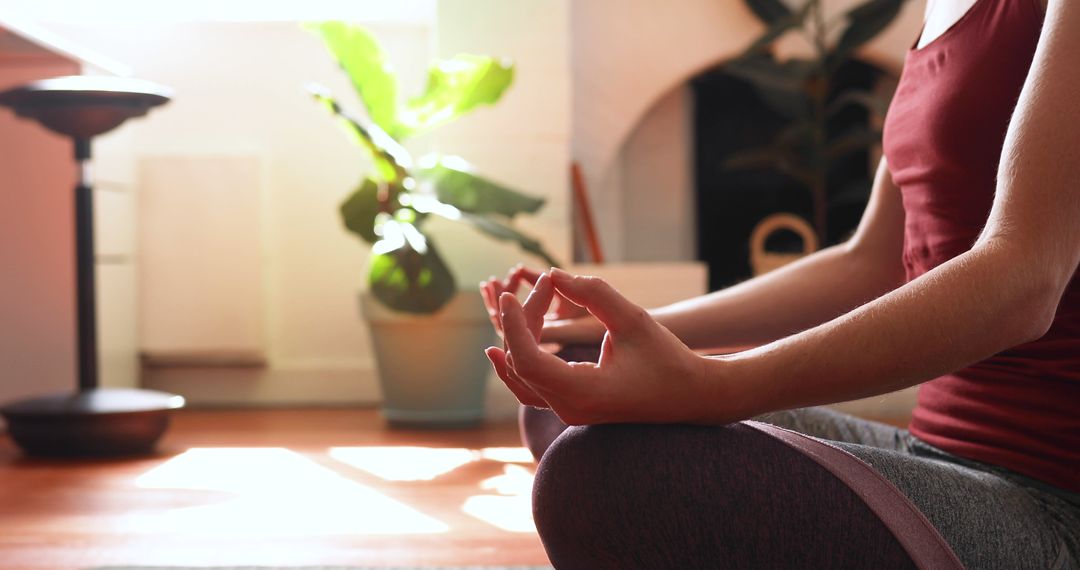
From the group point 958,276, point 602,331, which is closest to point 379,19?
point 602,331

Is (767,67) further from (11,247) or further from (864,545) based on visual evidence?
(864,545)

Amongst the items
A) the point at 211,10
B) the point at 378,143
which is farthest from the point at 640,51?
the point at 211,10

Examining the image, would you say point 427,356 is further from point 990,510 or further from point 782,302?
point 990,510

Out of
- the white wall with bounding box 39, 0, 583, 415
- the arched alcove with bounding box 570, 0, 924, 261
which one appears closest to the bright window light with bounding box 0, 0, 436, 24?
the white wall with bounding box 39, 0, 583, 415

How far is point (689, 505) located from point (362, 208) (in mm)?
2615

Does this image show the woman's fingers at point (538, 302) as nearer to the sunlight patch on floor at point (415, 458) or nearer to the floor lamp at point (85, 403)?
the sunlight patch on floor at point (415, 458)

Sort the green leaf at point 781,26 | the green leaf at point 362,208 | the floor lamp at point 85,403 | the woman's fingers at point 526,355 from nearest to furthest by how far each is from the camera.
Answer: the woman's fingers at point 526,355, the floor lamp at point 85,403, the green leaf at point 362,208, the green leaf at point 781,26

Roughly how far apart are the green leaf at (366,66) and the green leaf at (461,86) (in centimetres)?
6

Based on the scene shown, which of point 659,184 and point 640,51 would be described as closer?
point 640,51

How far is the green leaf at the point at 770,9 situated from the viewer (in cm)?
366

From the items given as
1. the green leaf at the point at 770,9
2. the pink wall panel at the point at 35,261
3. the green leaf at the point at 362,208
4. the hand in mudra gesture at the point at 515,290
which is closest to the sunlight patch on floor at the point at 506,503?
the hand in mudra gesture at the point at 515,290

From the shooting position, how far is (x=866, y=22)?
11.9ft

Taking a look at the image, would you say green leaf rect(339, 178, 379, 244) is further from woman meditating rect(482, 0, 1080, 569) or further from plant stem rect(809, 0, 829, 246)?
woman meditating rect(482, 0, 1080, 569)

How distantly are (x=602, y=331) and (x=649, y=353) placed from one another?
0.45 meters
